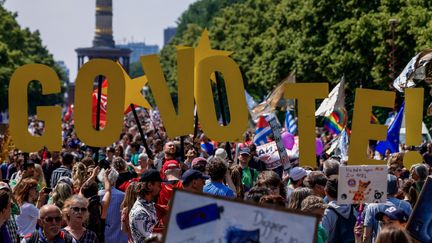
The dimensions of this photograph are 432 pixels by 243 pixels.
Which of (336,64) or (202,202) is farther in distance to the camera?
(336,64)

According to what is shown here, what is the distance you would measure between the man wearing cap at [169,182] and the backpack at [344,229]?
166 cm

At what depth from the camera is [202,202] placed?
263 inches

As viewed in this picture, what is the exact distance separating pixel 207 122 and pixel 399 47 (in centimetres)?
2349

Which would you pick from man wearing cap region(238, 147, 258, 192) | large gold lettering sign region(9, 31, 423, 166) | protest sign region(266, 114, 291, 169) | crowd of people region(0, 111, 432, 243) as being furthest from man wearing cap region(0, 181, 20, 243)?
protest sign region(266, 114, 291, 169)

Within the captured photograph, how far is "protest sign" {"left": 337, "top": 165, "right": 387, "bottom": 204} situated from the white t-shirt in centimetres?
253

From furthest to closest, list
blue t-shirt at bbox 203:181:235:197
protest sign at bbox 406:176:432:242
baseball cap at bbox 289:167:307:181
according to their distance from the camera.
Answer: baseball cap at bbox 289:167:307:181, blue t-shirt at bbox 203:181:235:197, protest sign at bbox 406:176:432:242

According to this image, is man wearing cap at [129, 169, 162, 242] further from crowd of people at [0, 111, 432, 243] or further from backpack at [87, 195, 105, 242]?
backpack at [87, 195, 105, 242]

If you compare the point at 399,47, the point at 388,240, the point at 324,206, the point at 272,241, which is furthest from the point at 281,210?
the point at 399,47

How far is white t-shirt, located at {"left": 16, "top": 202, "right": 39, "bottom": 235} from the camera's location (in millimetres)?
10961

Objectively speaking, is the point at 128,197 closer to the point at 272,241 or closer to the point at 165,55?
the point at 272,241

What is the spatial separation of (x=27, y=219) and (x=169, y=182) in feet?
6.28

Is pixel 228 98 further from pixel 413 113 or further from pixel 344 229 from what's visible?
pixel 344 229

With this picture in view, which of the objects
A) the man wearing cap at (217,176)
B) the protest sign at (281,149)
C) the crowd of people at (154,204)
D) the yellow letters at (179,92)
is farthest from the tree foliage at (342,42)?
the man wearing cap at (217,176)

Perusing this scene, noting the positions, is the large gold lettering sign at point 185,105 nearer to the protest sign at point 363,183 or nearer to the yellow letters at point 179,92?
the yellow letters at point 179,92
